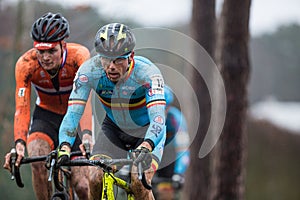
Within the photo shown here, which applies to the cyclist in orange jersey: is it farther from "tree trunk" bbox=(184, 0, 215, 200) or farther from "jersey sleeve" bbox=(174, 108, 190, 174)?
"tree trunk" bbox=(184, 0, 215, 200)

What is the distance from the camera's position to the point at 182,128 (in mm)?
13062

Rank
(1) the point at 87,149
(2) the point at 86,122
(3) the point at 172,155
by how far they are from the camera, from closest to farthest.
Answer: (1) the point at 87,149, (2) the point at 86,122, (3) the point at 172,155

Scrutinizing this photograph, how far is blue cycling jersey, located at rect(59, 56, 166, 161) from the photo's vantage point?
7.34 m

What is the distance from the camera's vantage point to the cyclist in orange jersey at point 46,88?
831 cm

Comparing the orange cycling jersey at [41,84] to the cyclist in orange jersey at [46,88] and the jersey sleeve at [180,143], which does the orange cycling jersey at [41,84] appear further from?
the jersey sleeve at [180,143]

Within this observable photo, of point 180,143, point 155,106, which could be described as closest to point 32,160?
point 155,106

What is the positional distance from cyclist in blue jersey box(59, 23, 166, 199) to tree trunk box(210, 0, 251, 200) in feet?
14.2

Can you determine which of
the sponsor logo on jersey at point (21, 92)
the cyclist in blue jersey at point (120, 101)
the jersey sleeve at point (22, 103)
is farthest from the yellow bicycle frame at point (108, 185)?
the sponsor logo on jersey at point (21, 92)

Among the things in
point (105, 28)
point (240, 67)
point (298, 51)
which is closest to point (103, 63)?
point (105, 28)

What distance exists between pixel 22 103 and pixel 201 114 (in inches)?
305

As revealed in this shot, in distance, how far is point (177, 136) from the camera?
511 inches

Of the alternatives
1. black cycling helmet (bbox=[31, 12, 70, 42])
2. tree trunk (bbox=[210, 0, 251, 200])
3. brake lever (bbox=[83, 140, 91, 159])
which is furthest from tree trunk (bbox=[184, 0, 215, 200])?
brake lever (bbox=[83, 140, 91, 159])

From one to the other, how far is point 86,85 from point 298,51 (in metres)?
34.4

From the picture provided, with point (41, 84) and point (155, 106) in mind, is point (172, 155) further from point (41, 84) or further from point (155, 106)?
point (155, 106)
